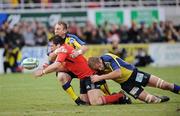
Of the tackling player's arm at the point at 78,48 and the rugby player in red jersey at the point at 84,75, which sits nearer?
the rugby player in red jersey at the point at 84,75

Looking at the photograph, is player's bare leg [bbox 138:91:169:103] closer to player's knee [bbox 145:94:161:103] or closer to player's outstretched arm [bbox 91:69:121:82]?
player's knee [bbox 145:94:161:103]

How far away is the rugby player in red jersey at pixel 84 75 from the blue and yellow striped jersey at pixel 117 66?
379 mm

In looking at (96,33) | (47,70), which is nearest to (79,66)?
(47,70)

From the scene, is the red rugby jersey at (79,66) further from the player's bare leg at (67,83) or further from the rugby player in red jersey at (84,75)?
the player's bare leg at (67,83)

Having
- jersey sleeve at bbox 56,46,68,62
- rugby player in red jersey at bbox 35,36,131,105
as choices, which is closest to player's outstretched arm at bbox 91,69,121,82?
rugby player in red jersey at bbox 35,36,131,105

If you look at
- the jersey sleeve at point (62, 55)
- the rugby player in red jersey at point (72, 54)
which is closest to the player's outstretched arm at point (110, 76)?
the rugby player in red jersey at point (72, 54)

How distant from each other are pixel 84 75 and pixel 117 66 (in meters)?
0.81

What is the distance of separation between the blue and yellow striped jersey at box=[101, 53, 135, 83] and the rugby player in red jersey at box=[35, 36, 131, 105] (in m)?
0.38

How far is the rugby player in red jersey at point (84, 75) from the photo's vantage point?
14.6 m

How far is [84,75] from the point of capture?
49.0ft

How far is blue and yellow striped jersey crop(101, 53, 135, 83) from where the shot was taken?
577 inches

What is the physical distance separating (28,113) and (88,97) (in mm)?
2049

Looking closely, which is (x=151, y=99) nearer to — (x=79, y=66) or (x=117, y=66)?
(x=117, y=66)

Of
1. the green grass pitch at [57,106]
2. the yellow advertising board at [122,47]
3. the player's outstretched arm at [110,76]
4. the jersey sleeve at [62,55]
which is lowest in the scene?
the yellow advertising board at [122,47]
